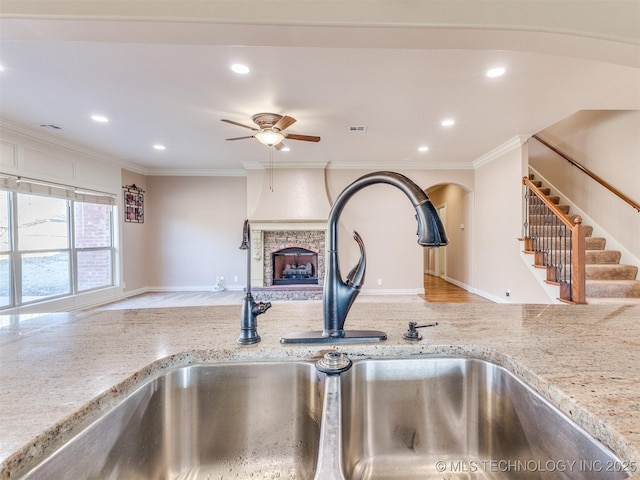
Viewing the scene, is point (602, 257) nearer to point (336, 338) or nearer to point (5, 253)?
point (336, 338)

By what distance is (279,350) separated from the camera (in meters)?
0.78

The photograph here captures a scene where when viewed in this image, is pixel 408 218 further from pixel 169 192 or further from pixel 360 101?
pixel 169 192

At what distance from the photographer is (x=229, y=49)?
212 cm

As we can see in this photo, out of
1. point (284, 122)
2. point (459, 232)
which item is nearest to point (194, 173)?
point (284, 122)

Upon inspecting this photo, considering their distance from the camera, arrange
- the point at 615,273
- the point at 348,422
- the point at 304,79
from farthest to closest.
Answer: the point at 615,273 < the point at 304,79 < the point at 348,422

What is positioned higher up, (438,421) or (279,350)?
(279,350)

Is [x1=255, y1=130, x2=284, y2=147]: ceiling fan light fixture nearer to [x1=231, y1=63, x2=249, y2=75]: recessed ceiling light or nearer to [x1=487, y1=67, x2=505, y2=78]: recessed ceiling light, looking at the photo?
[x1=231, y1=63, x2=249, y2=75]: recessed ceiling light

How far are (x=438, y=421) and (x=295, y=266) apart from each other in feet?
16.8

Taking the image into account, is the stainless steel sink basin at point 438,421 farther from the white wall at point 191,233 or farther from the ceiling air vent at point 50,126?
the white wall at point 191,233

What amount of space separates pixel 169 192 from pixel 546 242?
6.89m

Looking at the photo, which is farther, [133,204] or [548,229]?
[133,204]

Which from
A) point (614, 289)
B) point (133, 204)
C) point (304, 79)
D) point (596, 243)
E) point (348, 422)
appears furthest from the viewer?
point (133, 204)

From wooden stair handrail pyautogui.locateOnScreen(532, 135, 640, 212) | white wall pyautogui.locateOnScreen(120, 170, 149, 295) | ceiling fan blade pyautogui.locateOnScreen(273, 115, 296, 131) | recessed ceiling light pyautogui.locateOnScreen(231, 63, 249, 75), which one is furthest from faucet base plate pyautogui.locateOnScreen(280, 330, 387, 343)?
white wall pyautogui.locateOnScreen(120, 170, 149, 295)

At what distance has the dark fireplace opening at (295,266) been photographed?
18.6 ft
